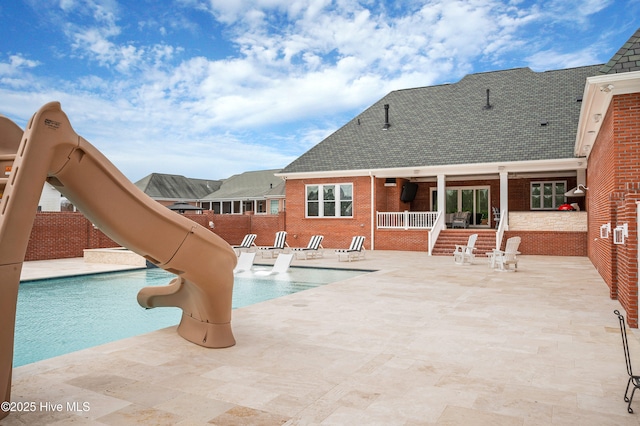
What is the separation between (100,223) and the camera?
187 inches

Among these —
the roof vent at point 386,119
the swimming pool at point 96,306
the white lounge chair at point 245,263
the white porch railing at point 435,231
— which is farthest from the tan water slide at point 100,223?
the roof vent at point 386,119

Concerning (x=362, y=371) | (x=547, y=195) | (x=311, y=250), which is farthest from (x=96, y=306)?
(x=547, y=195)

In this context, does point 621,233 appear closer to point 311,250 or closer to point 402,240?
point 311,250

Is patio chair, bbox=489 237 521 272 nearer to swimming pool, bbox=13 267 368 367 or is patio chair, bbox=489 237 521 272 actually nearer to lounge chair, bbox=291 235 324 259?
swimming pool, bbox=13 267 368 367

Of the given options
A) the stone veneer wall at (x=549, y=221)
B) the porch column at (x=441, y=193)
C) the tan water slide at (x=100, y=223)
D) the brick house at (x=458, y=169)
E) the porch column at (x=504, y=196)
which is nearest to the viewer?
the tan water slide at (x=100, y=223)

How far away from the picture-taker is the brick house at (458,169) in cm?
1955

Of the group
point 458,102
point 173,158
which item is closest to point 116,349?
point 458,102

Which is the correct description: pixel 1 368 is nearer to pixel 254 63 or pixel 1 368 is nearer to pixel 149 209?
pixel 149 209

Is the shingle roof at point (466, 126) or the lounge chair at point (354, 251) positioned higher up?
the shingle roof at point (466, 126)

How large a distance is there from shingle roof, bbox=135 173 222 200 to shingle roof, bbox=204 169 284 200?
194cm

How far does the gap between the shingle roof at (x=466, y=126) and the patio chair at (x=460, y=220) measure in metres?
3.52

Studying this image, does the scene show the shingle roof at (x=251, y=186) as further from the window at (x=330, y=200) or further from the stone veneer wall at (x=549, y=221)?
the stone veneer wall at (x=549, y=221)

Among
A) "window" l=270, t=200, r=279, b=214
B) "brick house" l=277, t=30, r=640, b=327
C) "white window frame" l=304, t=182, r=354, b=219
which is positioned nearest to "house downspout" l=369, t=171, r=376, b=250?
"brick house" l=277, t=30, r=640, b=327

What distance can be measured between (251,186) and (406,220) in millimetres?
24770
